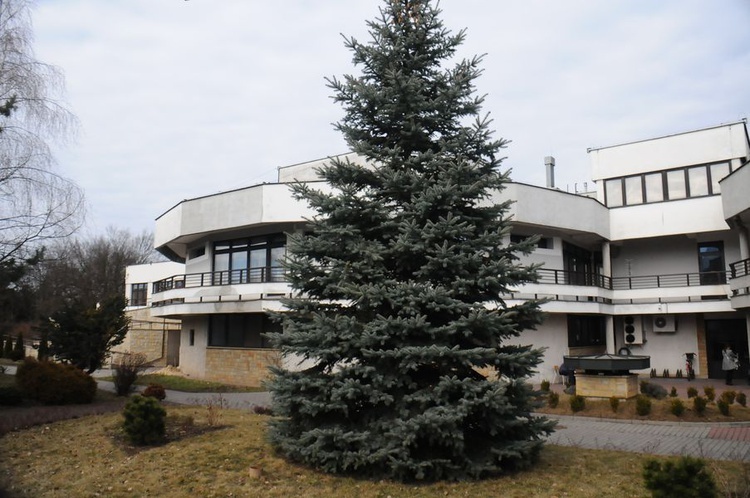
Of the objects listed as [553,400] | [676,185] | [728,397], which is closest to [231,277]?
[553,400]

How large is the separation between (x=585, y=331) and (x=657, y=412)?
47.7ft

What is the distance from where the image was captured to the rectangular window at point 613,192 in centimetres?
2870

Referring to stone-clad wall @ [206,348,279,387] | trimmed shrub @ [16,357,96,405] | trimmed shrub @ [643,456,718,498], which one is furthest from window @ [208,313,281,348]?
trimmed shrub @ [643,456,718,498]

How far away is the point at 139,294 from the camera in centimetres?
5178

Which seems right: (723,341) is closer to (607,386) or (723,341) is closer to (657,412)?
(607,386)

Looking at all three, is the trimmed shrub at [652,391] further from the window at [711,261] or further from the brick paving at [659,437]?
the window at [711,261]

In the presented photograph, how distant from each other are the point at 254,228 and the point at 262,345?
4912mm

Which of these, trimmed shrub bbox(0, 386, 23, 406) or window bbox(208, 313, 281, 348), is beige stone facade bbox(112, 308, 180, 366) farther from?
trimmed shrub bbox(0, 386, 23, 406)

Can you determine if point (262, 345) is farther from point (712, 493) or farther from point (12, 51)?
point (712, 493)

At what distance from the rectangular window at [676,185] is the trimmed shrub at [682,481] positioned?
2380cm

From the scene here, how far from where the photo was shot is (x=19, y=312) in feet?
56.6

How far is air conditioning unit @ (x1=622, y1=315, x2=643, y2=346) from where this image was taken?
2861 centimetres

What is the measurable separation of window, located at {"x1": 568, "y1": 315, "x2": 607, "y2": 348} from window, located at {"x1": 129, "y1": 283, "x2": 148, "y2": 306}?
35.6 m

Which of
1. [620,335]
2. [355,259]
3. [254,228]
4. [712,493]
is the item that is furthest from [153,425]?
[620,335]
